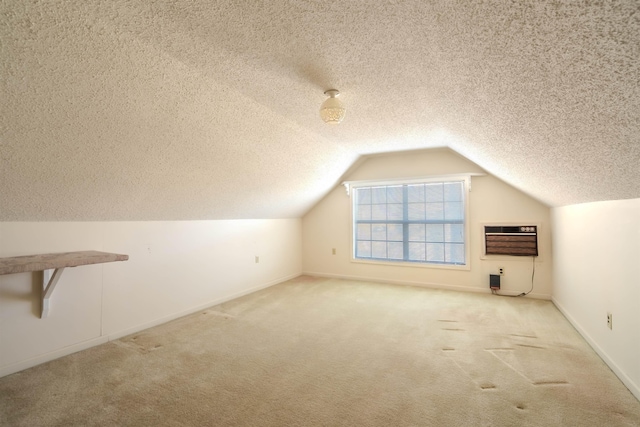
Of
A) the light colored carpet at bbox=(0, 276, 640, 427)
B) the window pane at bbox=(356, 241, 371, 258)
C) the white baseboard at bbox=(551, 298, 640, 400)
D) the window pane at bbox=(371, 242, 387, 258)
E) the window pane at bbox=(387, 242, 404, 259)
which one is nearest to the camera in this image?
the light colored carpet at bbox=(0, 276, 640, 427)

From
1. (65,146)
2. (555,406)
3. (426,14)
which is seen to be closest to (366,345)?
(555,406)

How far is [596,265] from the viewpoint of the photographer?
232cm

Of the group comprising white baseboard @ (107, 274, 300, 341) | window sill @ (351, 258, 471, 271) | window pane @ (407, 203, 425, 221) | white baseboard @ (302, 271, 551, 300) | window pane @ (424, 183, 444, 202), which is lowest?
white baseboard @ (107, 274, 300, 341)

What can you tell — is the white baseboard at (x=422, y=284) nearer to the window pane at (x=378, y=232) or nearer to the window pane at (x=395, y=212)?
the window pane at (x=378, y=232)

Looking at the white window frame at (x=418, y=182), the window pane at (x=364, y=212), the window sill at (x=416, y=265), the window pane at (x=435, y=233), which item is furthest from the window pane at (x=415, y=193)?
the window sill at (x=416, y=265)

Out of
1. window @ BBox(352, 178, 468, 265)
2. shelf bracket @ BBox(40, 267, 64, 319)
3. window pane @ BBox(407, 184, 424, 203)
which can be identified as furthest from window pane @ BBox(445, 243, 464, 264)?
shelf bracket @ BBox(40, 267, 64, 319)

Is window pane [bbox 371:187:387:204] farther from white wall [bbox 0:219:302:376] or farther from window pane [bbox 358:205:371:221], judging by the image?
white wall [bbox 0:219:302:376]

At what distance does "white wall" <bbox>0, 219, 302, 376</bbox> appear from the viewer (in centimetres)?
209

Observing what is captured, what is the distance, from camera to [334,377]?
6.45ft

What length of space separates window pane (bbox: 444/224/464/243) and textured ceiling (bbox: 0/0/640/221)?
62.6 inches

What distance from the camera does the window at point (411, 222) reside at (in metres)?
4.33

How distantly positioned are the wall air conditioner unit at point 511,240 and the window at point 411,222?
0.31 meters

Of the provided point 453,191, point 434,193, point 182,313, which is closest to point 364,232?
point 434,193

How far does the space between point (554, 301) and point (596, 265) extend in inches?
60.8
